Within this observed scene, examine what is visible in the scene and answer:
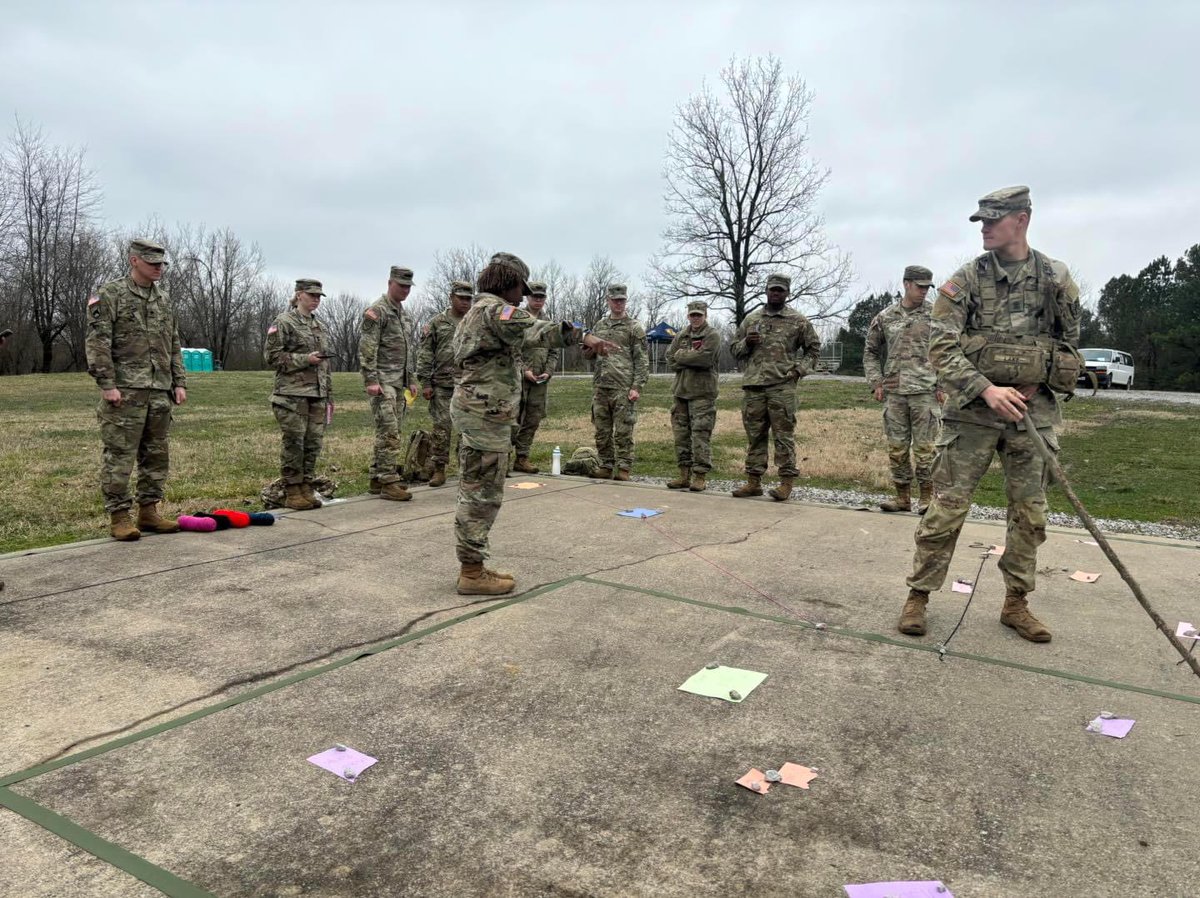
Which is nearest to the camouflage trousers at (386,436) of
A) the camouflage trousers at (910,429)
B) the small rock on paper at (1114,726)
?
the camouflage trousers at (910,429)

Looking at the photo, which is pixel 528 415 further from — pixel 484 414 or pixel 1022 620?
pixel 1022 620

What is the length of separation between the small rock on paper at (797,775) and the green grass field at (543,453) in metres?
5.43

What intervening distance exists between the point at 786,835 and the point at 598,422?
7221 millimetres

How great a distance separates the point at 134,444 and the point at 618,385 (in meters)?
4.90

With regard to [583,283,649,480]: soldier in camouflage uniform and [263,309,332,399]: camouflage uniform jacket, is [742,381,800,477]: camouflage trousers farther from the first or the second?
[263,309,332,399]: camouflage uniform jacket

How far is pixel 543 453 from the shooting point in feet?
37.2

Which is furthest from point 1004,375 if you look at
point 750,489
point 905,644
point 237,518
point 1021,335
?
point 237,518

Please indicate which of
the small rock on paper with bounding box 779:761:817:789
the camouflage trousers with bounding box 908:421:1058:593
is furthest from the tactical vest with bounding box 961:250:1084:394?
the small rock on paper with bounding box 779:761:817:789

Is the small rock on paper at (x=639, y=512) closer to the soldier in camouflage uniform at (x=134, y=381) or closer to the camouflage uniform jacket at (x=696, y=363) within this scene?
the camouflage uniform jacket at (x=696, y=363)

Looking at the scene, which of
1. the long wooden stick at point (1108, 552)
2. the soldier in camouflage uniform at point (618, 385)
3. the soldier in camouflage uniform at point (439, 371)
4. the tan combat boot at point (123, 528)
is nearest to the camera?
the long wooden stick at point (1108, 552)

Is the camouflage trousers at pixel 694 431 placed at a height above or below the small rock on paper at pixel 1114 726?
above

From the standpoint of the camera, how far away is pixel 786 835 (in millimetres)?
2109

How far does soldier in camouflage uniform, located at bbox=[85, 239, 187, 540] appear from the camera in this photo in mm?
5426

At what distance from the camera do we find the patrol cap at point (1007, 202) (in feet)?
11.8
